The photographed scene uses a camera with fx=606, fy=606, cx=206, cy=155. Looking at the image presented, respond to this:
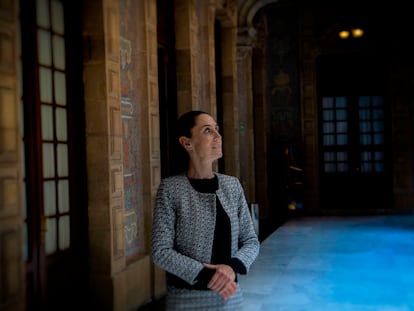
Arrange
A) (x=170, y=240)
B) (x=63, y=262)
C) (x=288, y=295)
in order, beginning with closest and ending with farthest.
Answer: (x=170, y=240) → (x=63, y=262) → (x=288, y=295)

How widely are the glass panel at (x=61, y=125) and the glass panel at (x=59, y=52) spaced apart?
0.37 metres

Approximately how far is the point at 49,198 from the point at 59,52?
4.01 ft

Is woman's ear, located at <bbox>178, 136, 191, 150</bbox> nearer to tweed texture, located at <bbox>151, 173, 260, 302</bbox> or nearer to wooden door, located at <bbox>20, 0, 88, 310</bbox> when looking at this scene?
tweed texture, located at <bbox>151, 173, 260, 302</bbox>

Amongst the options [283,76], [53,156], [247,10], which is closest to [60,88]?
[53,156]

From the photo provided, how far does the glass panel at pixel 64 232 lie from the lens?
16.5 feet

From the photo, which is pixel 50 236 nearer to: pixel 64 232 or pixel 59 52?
pixel 64 232

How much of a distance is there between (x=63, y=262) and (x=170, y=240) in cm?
290

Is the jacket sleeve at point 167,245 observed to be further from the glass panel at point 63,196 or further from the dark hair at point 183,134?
the glass panel at point 63,196

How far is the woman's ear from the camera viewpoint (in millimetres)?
2482

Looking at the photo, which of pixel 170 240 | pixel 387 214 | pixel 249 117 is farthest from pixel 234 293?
pixel 387 214

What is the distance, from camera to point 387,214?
49.3ft

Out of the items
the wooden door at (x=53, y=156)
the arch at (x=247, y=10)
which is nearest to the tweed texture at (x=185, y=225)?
the wooden door at (x=53, y=156)

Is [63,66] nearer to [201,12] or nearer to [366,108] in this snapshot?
[201,12]

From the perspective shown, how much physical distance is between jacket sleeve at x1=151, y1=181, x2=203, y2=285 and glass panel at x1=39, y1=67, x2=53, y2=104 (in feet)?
8.68
